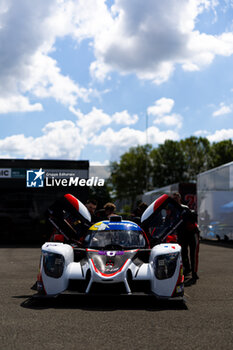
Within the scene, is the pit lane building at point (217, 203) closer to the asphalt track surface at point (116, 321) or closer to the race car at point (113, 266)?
the asphalt track surface at point (116, 321)

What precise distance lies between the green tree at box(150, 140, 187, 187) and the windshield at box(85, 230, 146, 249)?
216 feet

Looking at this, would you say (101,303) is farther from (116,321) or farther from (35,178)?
(35,178)

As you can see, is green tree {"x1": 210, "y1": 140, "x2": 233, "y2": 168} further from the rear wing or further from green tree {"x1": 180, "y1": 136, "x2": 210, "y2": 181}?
the rear wing

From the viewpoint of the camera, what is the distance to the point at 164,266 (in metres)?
7.25

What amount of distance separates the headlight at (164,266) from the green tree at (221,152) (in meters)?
64.3

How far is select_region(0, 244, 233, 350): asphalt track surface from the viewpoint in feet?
16.2

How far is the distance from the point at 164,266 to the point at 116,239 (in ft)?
3.65

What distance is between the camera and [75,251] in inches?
325

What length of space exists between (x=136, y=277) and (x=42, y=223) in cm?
1644

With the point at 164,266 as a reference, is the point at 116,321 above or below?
below

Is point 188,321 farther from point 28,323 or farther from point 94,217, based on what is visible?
point 94,217

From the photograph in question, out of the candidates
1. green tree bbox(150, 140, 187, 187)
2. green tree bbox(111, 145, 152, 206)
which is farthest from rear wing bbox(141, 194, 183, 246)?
green tree bbox(111, 145, 152, 206)

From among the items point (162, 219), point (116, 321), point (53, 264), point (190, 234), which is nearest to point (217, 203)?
point (190, 234)

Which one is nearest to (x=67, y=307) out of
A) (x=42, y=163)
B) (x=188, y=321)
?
(x=188, y=321)
